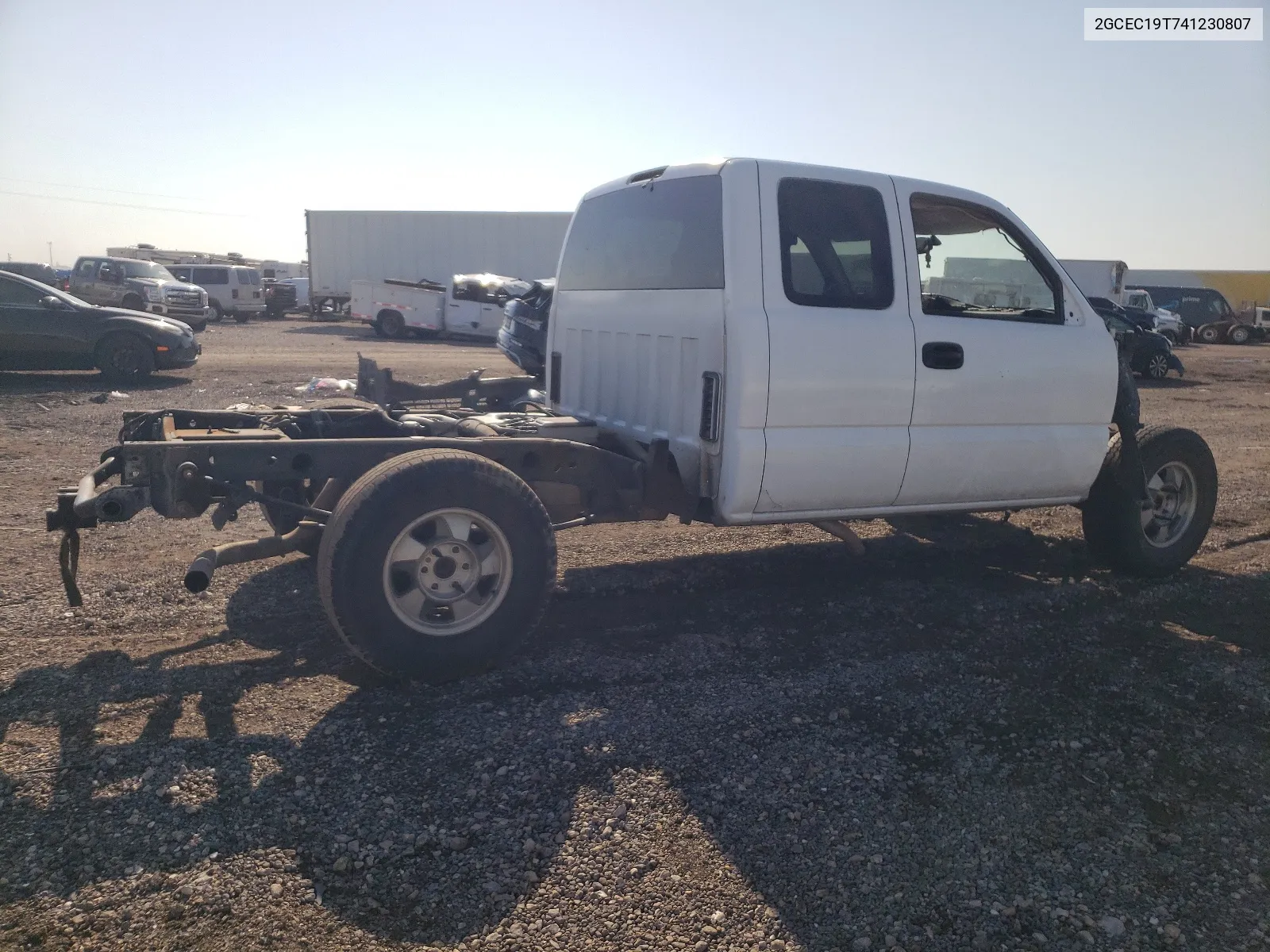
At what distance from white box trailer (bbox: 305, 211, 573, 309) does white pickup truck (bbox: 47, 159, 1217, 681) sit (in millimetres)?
28631

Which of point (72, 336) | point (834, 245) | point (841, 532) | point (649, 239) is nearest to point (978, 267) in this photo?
point (834, 245)

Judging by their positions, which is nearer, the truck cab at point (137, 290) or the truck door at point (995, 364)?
the truck door at point (995, 364)

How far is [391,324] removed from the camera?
2962 centimetres

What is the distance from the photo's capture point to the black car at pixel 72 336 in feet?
44.1

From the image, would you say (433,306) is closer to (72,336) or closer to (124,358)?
(124,358)

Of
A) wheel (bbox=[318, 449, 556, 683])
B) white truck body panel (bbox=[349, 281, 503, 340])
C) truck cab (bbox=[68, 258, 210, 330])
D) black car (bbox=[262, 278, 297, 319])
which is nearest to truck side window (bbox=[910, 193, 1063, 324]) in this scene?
wheel (bbox=[318, 449, 556, 683])

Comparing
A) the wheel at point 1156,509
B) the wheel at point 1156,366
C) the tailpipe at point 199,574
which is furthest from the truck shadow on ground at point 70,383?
the wheel at point 1156,366

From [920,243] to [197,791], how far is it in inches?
159

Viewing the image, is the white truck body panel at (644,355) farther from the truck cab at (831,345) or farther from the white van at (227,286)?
the white van at (227,286)

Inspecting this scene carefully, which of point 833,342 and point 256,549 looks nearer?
point 256,549

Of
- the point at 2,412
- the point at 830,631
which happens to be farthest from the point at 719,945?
the point at 2,412

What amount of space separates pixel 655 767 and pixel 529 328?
13.7ft

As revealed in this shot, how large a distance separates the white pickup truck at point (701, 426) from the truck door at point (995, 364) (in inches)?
0.6

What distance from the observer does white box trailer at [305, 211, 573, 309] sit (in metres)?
33.2
